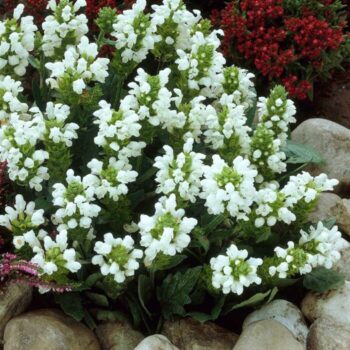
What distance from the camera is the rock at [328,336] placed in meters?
2.87

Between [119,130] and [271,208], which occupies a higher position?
[119,130]

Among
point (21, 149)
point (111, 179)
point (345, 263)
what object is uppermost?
point (21, 149)

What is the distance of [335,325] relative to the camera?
2971 mm

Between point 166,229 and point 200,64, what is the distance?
0.94 meters

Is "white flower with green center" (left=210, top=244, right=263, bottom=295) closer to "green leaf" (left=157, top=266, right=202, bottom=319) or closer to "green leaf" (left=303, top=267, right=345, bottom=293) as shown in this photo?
"green leaf" (left=157, top=266, right=202, bottom=319)

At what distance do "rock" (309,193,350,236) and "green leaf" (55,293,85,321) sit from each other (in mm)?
1411

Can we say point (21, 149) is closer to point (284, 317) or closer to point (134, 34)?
point (134, 34)

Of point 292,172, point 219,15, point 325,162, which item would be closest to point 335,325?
point 292,172

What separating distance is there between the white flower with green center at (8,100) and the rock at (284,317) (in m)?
1.44

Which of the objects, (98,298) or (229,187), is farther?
(98,298)

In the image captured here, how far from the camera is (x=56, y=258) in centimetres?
258

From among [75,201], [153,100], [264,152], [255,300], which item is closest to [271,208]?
[264,152]

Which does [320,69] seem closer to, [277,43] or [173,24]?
[277,43]

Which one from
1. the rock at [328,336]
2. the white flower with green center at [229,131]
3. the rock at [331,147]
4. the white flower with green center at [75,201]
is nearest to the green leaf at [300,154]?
the rock at [331,147]
